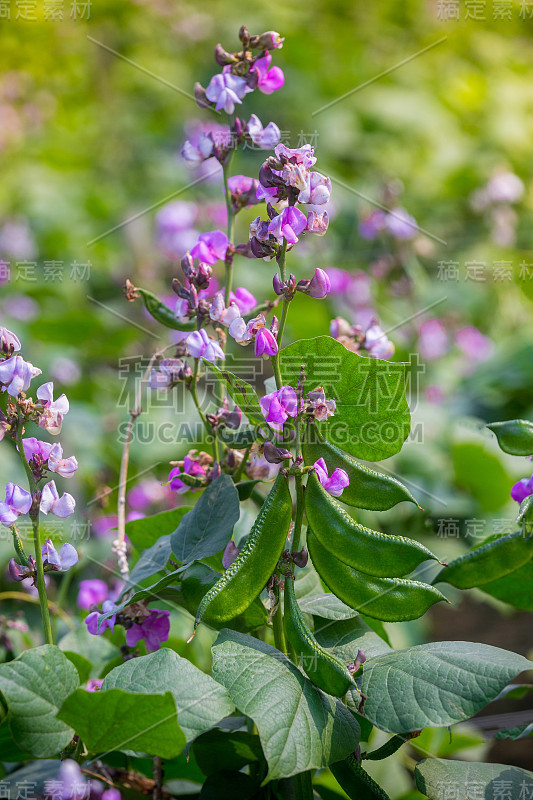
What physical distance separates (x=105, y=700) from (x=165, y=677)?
0.20 feet

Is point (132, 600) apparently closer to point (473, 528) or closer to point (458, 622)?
point (473, 528)

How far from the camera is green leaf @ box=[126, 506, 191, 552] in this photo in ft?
2.77

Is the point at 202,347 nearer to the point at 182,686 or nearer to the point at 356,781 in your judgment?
the point at 182,686

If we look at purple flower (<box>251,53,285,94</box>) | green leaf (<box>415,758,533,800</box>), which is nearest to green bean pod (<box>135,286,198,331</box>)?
purple flower (<box>251,53,285,94</box>)

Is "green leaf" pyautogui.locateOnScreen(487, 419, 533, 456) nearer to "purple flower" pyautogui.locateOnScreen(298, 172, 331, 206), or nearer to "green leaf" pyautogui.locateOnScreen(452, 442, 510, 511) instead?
"purple flower" pyautogui.locateOnScreen(298, 172, 331, 206)

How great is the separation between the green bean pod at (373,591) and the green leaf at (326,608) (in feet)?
0.18

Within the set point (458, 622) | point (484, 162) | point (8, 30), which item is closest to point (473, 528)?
point (458, 622)

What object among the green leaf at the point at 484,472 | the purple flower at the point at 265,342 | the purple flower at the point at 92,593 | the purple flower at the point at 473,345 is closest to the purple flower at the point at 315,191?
the purple flower at the point at 265,342

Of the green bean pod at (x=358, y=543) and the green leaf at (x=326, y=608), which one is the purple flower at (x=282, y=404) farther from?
the green leaf at (x=326, y=608)

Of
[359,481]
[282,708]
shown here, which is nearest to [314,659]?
[282,708]

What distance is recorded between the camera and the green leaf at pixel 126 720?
0.58 meters

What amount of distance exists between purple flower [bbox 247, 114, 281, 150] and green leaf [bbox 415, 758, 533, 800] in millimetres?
609

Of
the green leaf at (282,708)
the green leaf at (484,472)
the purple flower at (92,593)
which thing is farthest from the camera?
the green leaf at (484,472)

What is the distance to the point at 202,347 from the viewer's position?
2.34 ft
